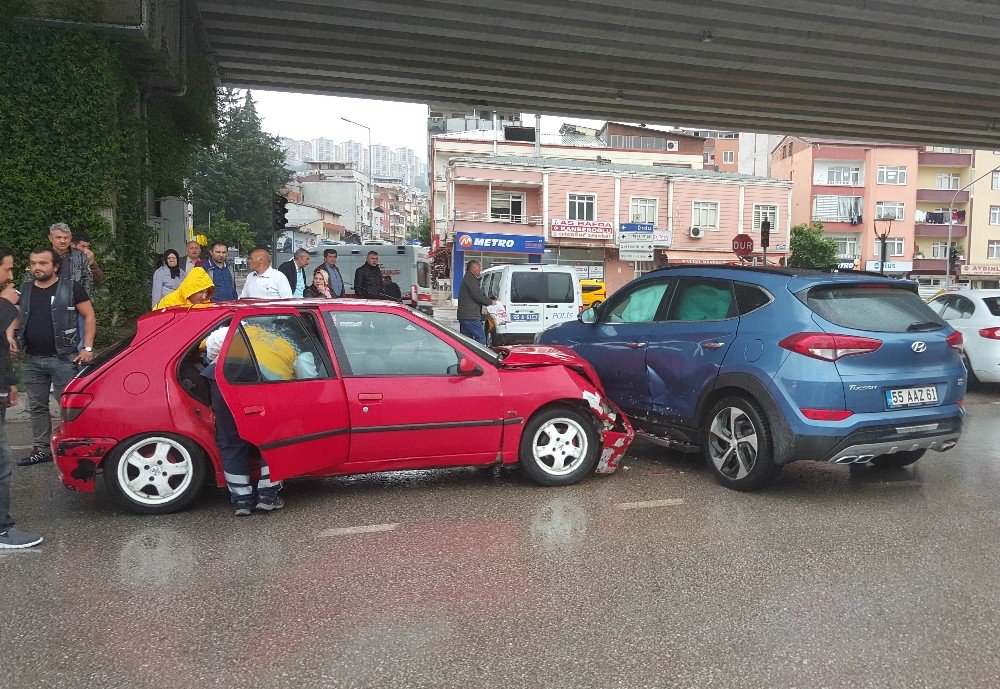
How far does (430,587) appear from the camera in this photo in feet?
12.7

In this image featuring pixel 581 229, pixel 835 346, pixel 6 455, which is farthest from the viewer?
pixel 581 229

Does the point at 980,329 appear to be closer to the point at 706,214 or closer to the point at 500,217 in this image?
the point at 500,217

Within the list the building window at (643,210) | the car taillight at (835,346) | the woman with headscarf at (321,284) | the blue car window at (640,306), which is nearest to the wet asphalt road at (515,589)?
the car taillight at (835,346)

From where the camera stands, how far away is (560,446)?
5.79 metres

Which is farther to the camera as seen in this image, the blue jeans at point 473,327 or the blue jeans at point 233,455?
the blue jeans at point 473,327

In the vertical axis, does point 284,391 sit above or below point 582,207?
below

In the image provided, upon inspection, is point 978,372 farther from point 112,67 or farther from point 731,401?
point 112,67

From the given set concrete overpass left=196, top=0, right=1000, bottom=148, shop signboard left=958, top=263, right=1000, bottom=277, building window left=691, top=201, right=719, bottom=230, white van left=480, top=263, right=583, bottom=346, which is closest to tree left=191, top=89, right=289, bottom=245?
building window left=691, top=201, right=719, bottom=230

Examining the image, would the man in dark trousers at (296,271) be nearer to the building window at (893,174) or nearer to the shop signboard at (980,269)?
the building window at (893,174)

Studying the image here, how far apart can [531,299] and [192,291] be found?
36.6ft

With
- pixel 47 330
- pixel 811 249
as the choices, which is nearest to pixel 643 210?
pixel 811 249

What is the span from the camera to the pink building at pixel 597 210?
42.5 m

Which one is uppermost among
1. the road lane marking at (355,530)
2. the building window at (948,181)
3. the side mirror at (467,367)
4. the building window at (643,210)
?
the building window at (948,181)

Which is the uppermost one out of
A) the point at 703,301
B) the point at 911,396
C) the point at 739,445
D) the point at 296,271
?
the point at 296,271
